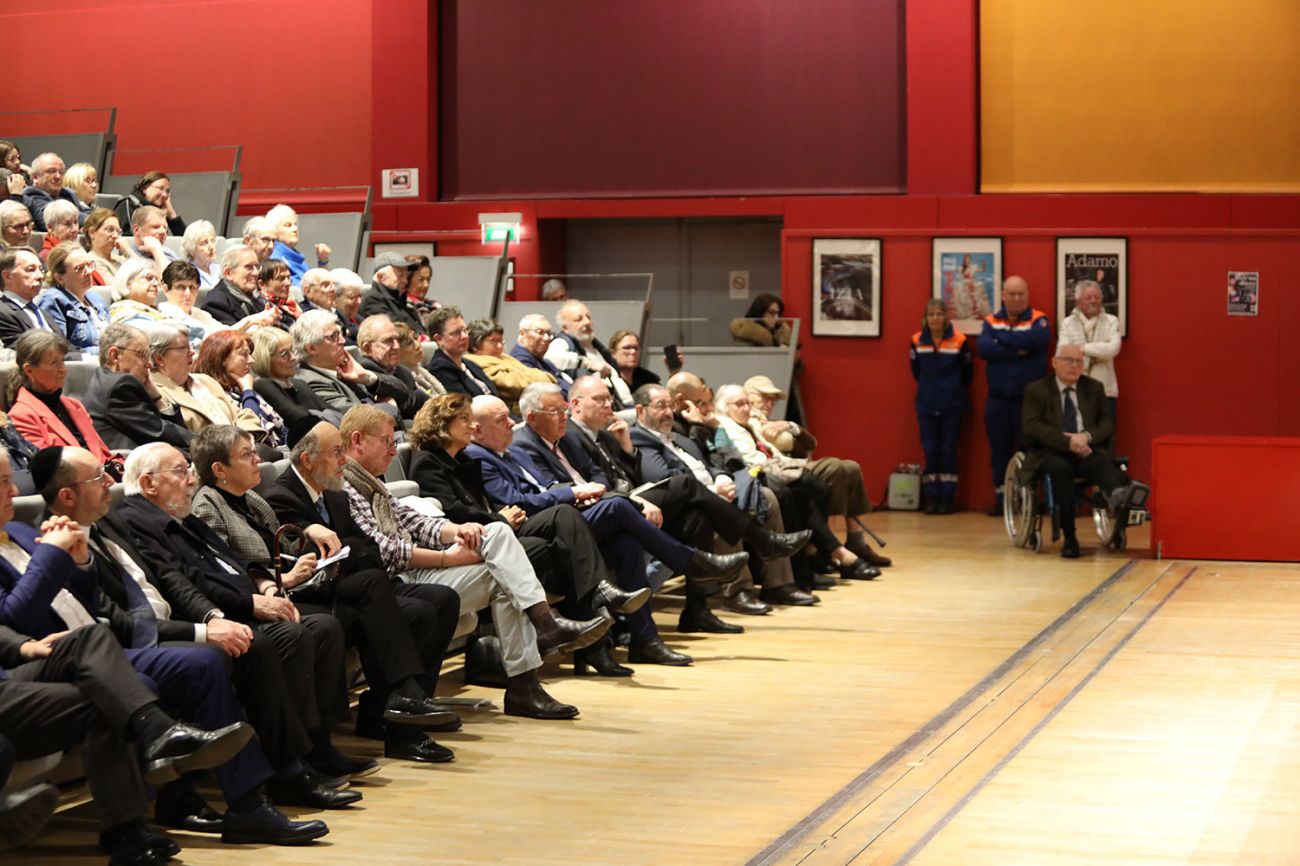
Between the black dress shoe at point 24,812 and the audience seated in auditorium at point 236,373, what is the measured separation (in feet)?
9.40

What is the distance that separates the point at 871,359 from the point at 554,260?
2.57 meters

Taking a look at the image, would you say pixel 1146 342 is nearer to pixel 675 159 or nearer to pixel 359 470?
pixel 675 159

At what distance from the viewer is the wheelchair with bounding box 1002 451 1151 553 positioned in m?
9.65

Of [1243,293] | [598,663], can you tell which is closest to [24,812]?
[598,663]

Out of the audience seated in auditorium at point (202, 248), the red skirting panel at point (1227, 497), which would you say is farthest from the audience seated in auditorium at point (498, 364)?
the red skirting panel at point (1227, 497)

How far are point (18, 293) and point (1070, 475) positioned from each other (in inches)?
218

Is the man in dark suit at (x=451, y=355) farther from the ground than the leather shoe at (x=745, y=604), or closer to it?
farther from the ground

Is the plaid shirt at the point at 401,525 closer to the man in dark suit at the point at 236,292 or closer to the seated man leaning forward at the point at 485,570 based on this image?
the seated man leaning forward at the point at 485,570

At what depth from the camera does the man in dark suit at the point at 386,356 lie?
7.85m

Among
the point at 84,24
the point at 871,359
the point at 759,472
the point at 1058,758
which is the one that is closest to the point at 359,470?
the point at 1058,758

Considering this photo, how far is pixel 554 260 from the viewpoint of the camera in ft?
43.4

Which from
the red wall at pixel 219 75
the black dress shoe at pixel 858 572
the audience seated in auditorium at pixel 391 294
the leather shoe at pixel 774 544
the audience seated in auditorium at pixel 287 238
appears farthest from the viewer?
the red wall at pixel 219 75

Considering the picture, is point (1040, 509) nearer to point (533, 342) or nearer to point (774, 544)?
point (774, 544)

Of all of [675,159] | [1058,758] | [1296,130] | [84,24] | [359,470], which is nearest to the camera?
[1058,758]
